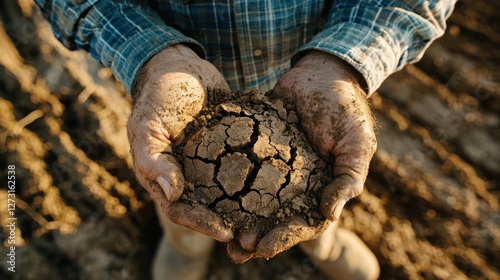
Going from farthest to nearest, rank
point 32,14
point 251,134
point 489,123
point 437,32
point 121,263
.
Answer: point 489,123
point 32,14
point 121,263
point 437,32
point 251,134

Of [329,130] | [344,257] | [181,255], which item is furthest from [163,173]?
[344,257]

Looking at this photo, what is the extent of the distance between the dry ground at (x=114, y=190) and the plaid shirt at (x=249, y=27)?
1.21 m

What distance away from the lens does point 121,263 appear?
107 inches

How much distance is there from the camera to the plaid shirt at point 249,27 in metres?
1.72

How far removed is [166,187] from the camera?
56.2 inches

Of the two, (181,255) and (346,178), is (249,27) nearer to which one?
(346,178)

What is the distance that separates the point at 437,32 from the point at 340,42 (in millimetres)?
513

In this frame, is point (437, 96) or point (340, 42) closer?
point (340, 42)

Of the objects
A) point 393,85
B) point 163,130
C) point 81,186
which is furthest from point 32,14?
point 393,85

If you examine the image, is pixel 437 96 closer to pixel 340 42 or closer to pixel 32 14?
pixel 340 42

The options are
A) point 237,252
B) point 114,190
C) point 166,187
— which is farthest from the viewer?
point 114,190

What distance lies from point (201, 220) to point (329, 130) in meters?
0.62

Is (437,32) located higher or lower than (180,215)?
higher

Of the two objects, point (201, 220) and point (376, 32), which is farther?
point (376, 32)
